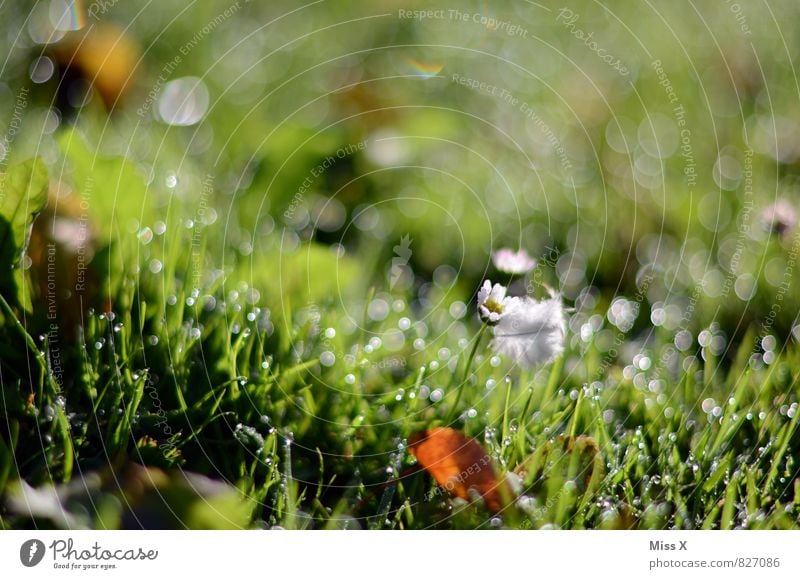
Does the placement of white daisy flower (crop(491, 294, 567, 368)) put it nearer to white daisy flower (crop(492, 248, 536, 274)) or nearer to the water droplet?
white daisy flower (crop(492, 248, 536, 274))

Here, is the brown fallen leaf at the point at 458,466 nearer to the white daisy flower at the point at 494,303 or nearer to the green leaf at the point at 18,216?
the white daisy flower at the point at 494,303

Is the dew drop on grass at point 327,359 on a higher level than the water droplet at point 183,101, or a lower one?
lower

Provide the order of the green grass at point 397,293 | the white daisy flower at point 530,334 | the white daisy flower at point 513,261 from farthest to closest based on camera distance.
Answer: the white daisy flower at point 513,261 → the white daisy flower at point 530,334 → the green grass at point 397,293

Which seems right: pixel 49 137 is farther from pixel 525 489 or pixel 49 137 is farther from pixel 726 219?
pixel 726 219

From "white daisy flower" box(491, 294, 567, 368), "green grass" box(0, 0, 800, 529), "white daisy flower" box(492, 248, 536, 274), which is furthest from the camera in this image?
"white daisy flower" box(492, 248, 536, 274)

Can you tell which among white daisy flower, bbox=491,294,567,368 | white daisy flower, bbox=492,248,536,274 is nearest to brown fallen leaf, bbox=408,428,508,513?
white daisy flower, bbox=491,294,567,368

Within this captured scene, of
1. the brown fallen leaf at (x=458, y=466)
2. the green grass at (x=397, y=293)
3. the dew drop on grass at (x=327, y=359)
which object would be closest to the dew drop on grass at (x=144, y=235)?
the green grass at (x=397, y=293)

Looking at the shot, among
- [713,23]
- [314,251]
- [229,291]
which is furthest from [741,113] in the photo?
[229,291]
